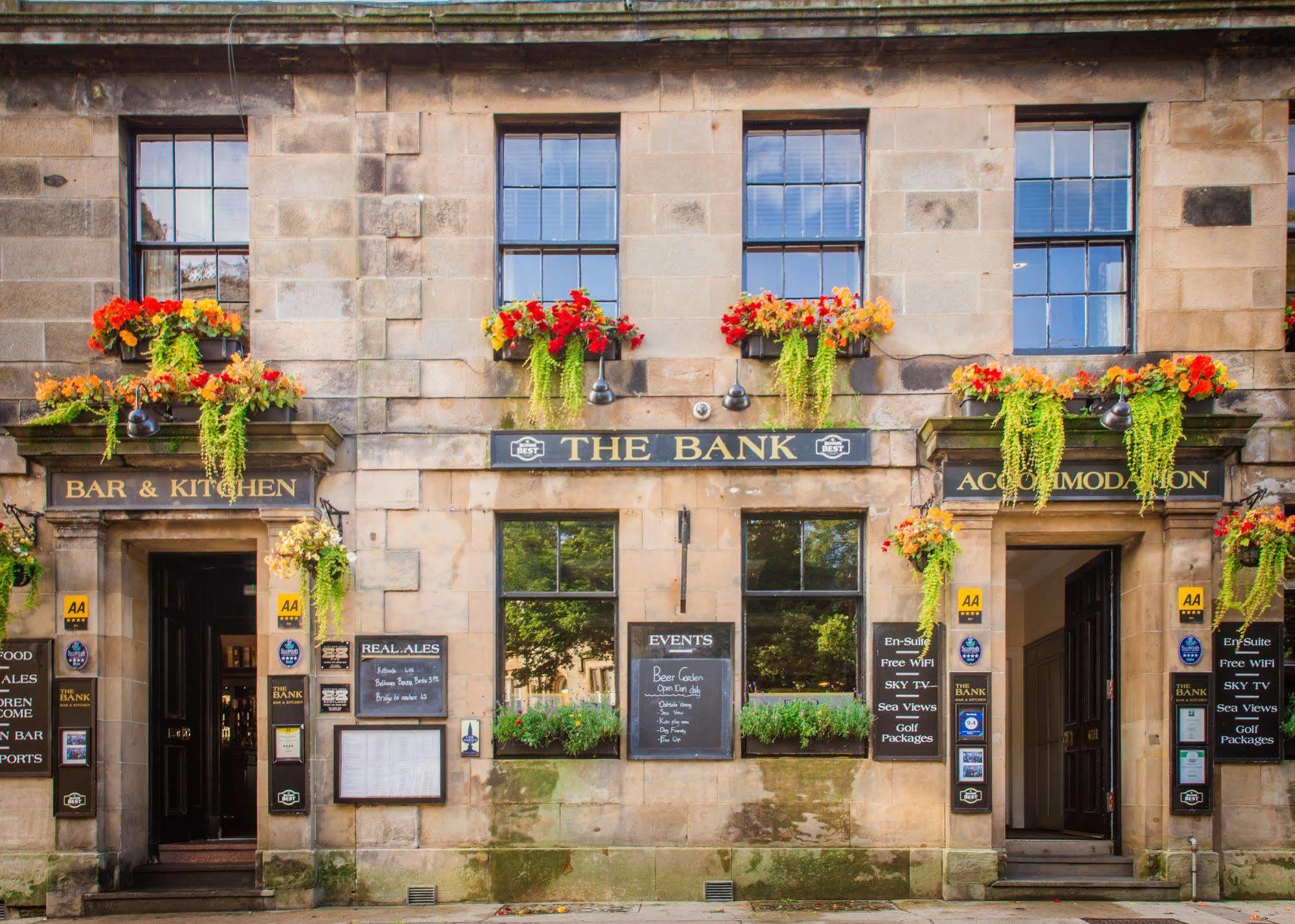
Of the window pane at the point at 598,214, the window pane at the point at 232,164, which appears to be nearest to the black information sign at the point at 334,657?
the window pane at the point at 598,214

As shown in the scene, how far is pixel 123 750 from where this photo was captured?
1013cm

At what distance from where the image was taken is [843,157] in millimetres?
10711

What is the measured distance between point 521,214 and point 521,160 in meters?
0.53

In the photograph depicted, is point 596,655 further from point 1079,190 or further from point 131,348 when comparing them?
point 1079,190

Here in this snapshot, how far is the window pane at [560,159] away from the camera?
10.8m

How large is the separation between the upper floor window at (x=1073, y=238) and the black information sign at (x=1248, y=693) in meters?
2.91

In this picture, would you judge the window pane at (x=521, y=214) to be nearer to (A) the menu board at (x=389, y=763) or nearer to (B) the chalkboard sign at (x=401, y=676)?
(B) the chalkboard sign at (x=401, y=676)

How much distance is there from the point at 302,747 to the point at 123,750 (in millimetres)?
1697

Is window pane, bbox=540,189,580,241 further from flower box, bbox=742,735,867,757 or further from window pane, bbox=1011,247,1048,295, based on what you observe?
flower box, bbox=742,735,867,757

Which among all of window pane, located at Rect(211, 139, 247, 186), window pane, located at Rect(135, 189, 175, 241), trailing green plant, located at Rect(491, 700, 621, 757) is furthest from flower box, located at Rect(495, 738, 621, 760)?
window pane, located at Rect(211, 139, 247, 186)

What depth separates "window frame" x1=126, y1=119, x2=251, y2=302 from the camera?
10.7 meters

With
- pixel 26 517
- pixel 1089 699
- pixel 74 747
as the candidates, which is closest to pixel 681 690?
pixel 1089 699

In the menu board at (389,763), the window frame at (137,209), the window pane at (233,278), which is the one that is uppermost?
the window frame at (137,209)

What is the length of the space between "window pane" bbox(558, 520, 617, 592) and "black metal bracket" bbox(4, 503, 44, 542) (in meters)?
4.78
